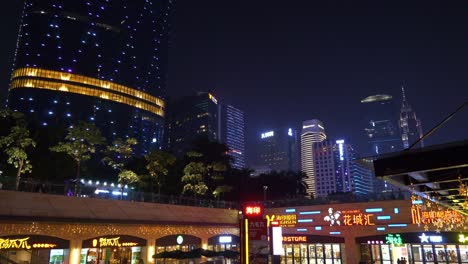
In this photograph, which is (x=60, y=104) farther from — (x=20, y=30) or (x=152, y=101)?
(x=152, y=101)

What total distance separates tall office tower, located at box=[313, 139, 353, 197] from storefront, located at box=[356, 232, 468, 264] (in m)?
140

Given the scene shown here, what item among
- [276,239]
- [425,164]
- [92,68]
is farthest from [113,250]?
[92,68]

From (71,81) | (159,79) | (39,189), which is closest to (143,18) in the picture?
(159,79)

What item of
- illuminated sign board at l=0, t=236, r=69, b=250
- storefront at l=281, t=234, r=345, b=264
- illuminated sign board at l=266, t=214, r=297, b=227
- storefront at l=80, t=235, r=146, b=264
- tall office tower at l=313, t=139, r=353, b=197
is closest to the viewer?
illuminated sign board at l=0, t=236, r=69, b=250

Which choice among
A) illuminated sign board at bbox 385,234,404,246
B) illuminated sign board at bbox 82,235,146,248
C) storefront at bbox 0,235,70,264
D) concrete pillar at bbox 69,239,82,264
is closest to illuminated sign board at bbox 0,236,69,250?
storefront at bbox 0,235,70,264

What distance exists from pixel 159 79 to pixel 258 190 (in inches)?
2873

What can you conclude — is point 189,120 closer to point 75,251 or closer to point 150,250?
point 150,250

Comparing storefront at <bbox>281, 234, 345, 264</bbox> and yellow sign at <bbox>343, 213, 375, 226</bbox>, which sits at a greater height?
yellow sign at <bbox>343, 213, 375, 226</bbox>

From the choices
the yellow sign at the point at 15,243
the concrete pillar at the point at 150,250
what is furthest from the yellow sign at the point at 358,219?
the yellow sign at the point at 15,243

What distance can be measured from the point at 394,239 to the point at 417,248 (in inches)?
62.3

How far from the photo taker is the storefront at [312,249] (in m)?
29.4

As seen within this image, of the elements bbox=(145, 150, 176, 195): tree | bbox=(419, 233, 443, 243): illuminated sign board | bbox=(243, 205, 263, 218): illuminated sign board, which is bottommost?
bbox=(419, 233, 443, 243): illuminated sign board

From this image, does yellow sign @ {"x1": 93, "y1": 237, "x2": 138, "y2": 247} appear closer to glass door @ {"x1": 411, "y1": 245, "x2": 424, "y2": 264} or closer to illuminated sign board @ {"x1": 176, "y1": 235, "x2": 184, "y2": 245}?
illuminated sign board @ {"x1": 176, "y1": 235, "x2": 184, "y2": 245}

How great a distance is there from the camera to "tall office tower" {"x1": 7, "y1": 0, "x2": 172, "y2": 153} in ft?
277
